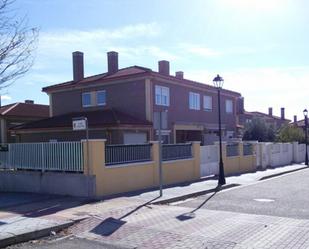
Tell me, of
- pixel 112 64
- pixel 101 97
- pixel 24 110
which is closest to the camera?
pixel 101 97

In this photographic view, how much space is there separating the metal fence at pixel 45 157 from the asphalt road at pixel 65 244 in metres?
5.85

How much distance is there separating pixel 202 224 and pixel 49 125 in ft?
68.1

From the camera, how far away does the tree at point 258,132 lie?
4116 centimetres

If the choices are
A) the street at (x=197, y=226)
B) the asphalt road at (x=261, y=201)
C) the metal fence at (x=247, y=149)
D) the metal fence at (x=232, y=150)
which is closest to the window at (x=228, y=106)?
the metal fence at (x=247, y=149)

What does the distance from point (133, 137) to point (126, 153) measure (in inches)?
430

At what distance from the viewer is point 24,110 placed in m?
42.7

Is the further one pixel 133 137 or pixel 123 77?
pixel 123 77

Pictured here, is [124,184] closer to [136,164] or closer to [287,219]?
[136,164]

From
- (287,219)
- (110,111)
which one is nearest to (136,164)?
(287,219)

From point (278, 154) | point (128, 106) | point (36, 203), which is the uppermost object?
point (128, 106)

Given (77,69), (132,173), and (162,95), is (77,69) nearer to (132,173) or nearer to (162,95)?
(162,95)

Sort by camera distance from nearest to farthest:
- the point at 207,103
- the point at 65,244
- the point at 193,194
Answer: the point at 65,244 < the point at 193,194 < the point at 207,103

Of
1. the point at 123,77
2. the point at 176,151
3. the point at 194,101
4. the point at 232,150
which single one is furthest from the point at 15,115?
the point at 176,151

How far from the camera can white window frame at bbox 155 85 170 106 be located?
28.5 metres
